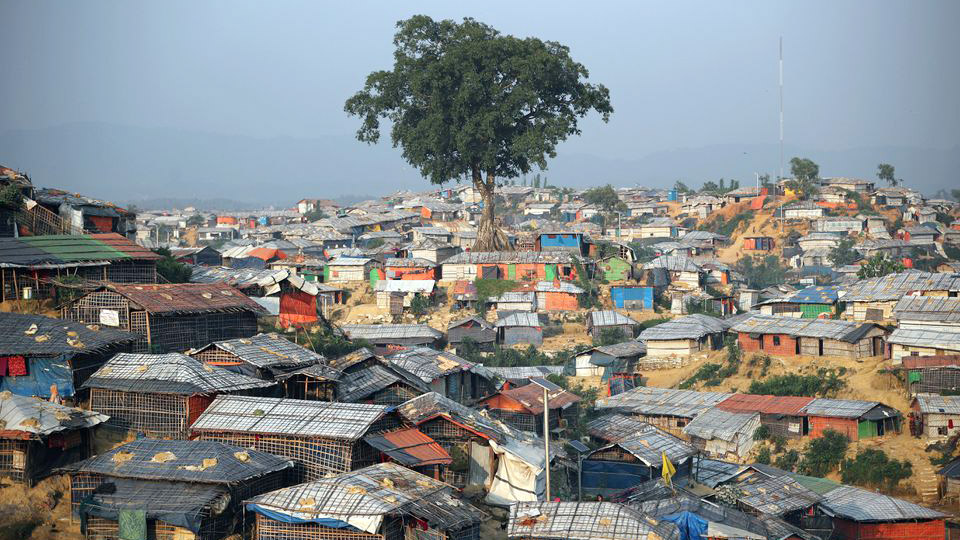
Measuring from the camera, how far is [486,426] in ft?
76.3

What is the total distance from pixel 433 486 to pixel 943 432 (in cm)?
1765

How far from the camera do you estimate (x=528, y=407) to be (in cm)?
2891

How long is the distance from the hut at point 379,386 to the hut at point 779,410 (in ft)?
37.7

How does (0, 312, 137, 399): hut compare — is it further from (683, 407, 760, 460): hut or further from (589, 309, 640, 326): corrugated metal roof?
(589, 309, 640, 326): corrugated metal roof

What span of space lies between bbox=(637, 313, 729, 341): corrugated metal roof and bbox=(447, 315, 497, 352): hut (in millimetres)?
6381

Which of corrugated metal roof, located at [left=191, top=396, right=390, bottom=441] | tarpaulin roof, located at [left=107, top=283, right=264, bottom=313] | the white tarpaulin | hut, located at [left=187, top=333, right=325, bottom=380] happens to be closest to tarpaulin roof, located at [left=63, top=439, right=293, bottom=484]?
corrugated metal roof, located at [left=191, top=396, right=390, bottom=441]

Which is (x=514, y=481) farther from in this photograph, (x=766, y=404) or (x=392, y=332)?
(x=392, y=332)

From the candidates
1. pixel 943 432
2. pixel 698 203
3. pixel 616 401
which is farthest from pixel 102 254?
pixel 698 203

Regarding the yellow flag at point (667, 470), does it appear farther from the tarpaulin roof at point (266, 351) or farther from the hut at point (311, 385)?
the tarpaulin roof at point (266, 351)

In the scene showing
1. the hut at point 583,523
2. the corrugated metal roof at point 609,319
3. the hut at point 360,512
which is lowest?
the hut at point 583,523

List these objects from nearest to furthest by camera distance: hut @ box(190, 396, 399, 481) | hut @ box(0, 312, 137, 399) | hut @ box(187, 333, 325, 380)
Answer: hut @ box(190, 396, 399, 481) → hut @ box(0, 312, 137, 399) → hut @ box(187, 333, 325, 380)

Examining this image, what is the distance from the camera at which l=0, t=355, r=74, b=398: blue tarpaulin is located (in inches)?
864

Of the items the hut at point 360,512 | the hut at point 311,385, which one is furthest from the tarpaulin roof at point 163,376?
the hut at point 360,512

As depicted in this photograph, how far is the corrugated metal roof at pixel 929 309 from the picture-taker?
33.6m
